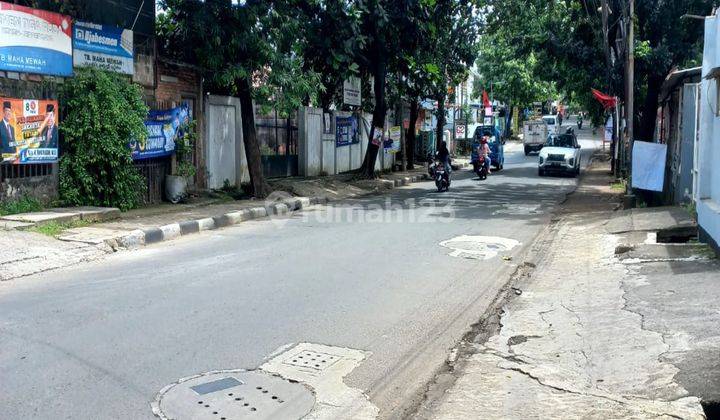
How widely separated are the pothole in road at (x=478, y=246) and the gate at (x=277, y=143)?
10449 millimetres

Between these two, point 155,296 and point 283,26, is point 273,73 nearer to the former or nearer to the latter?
point 283,26

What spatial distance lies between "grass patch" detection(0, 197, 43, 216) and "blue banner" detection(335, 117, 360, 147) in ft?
48.8

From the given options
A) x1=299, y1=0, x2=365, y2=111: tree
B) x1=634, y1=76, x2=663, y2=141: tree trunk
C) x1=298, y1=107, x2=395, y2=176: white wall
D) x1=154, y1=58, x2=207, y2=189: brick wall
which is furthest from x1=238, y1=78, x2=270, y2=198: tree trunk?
x1=634, y1=76, x2=663, y2=141: tree trunk

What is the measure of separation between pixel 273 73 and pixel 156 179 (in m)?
3.77

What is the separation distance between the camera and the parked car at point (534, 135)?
49406mm

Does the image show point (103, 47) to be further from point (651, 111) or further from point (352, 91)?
point (651, 111)

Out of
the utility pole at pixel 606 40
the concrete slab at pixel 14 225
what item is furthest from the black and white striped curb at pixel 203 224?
the utility pole at pixel 606 40

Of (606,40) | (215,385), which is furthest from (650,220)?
(215,385)

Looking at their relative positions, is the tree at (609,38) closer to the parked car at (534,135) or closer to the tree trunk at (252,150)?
the tree trunk at (252,150)

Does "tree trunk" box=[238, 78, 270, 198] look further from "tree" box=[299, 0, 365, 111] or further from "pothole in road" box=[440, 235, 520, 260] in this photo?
"pothole in road" box=[440, 235, 520, 260]

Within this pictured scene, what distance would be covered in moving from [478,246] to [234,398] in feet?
23.3

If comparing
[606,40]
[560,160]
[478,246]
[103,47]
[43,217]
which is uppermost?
[606,40]

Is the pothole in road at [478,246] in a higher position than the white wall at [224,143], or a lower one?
lower

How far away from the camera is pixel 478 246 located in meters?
11.1
